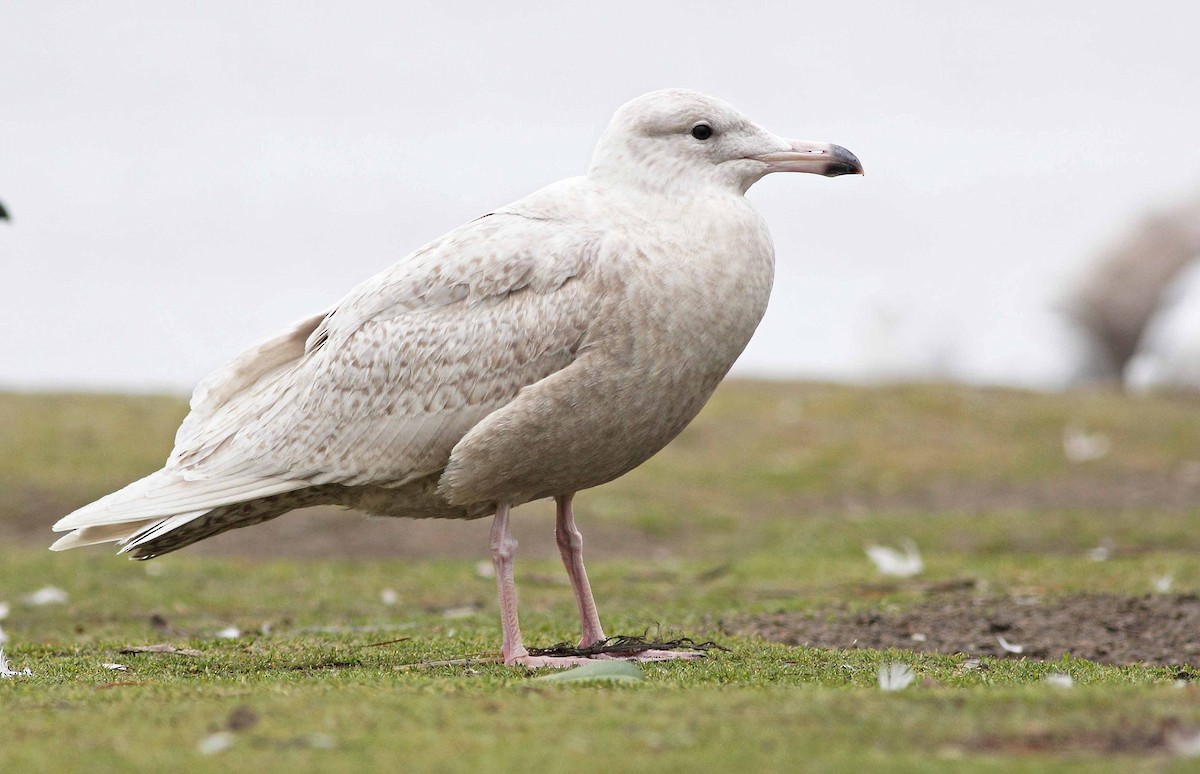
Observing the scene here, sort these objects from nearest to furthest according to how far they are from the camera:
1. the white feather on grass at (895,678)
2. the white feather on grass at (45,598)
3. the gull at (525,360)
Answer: the white feather on grass at (895,678)
the gull at (525,360)
the white feather on grass at (45,598)

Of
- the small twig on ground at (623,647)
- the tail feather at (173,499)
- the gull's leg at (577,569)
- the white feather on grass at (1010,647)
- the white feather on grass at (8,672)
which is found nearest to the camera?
the white feather on grass at (8,672)

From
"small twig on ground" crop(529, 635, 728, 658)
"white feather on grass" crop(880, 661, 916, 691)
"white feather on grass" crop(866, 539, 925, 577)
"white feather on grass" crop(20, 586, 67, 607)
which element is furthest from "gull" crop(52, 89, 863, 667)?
"white feather on grass" crop(866, 539, 925, 577)

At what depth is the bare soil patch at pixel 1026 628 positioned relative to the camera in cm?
685

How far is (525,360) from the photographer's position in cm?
558

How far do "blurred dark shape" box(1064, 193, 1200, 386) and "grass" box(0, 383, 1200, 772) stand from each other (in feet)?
30.8

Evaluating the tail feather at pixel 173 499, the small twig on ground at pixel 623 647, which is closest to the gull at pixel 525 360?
the tail feather at pixel 173 499

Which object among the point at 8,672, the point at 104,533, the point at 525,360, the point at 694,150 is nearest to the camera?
the point at 8,672

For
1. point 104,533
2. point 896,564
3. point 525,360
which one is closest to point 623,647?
point 525,360

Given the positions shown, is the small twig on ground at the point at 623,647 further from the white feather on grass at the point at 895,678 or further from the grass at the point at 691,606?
the white feather on grass at the point at 895,678

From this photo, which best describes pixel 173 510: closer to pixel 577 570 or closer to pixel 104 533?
pixel 104 533

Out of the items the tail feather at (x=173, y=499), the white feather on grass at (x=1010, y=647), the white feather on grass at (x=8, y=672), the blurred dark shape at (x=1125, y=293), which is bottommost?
the white feather on grass at (x=8, y=672)

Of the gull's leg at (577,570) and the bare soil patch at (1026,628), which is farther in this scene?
the bare soil patch at (1026,628)

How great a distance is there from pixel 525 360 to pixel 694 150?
117cm

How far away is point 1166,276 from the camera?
29422 mm
